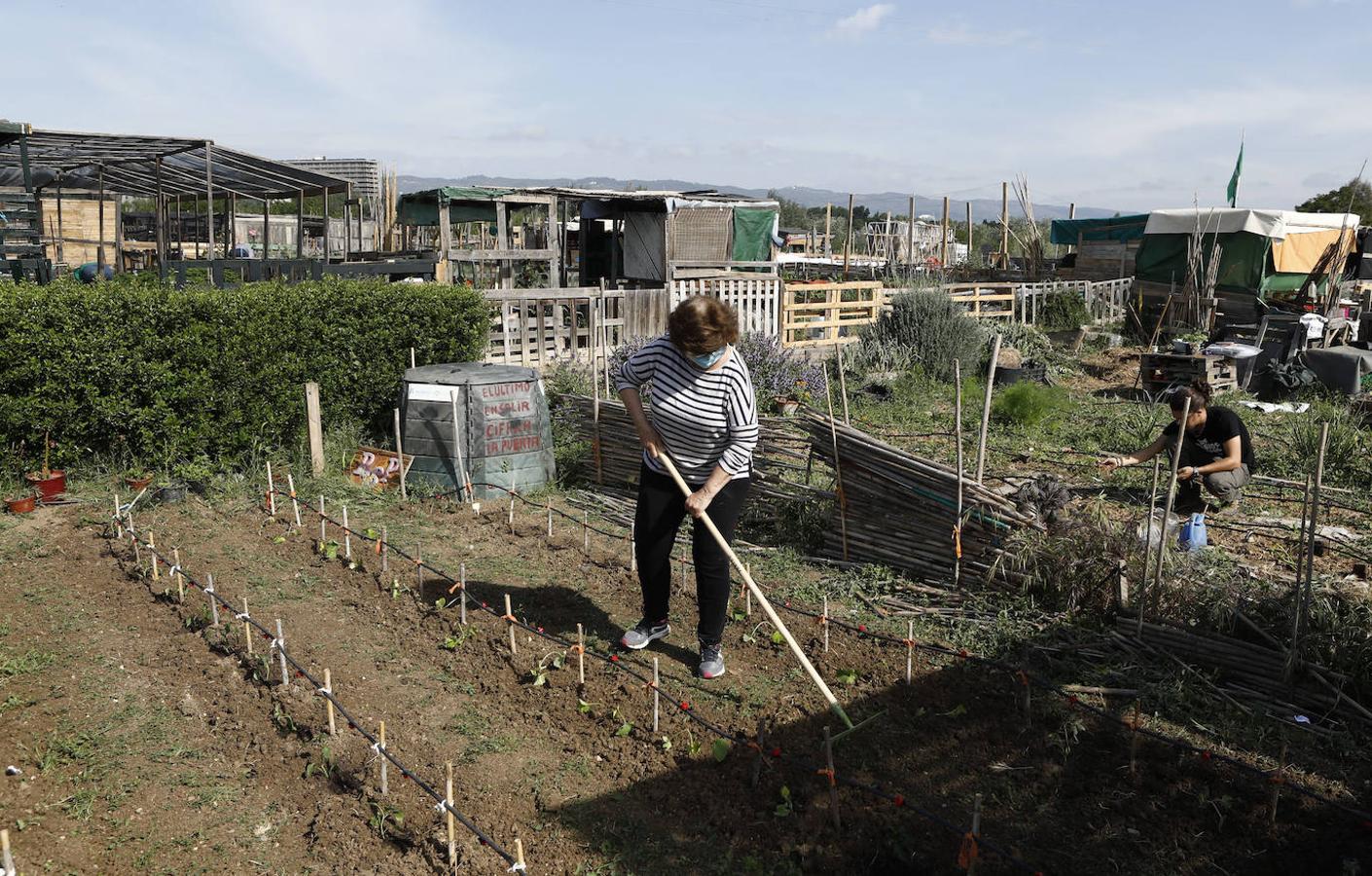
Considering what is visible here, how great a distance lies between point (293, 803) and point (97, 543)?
3358mm

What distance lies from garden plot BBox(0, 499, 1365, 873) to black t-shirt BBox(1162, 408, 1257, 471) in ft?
9.25

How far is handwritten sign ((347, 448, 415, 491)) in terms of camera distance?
6871 mm

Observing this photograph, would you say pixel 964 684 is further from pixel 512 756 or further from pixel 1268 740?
pixel 512 756

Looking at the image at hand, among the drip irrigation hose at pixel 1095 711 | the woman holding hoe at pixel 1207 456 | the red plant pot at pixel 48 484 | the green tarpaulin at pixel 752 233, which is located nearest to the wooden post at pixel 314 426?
the red plant pot at pixel 48 484

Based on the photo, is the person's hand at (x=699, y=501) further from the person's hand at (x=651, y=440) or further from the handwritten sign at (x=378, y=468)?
the handwritten sign at (x=378, y=468)

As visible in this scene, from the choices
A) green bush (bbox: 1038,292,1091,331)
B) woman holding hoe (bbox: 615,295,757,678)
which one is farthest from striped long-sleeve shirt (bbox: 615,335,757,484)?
green bush (bbox: 1038,292,1091,331)

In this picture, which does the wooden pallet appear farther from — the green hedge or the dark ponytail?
the green hedge

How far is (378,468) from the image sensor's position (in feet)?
22.9

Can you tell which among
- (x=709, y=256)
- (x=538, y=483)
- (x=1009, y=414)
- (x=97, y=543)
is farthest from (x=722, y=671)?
(x=709, y=256)

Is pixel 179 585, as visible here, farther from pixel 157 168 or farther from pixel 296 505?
pixel 157 168

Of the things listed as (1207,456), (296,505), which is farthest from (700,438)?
(1207,456)

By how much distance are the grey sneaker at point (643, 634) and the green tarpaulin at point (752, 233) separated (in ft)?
32.7

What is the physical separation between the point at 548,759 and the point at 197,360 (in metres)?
4.81

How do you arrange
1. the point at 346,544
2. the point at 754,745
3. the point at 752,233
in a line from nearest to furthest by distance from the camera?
the point at 754,745
the point at 346,544
the point at 752,233
